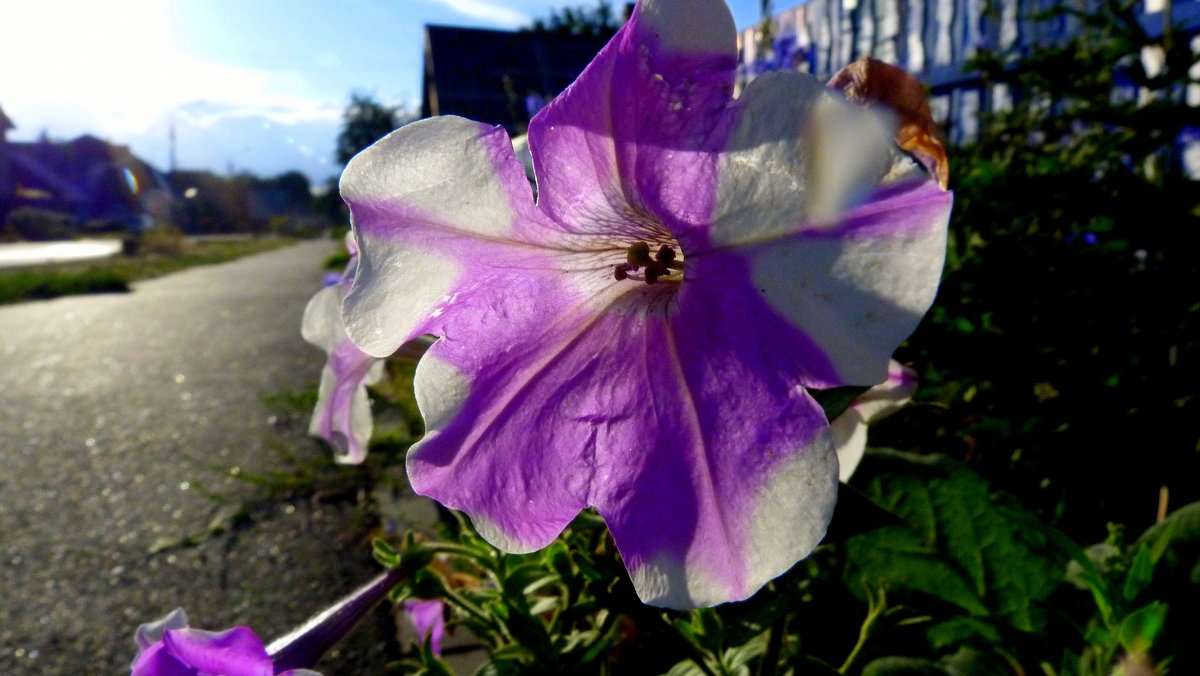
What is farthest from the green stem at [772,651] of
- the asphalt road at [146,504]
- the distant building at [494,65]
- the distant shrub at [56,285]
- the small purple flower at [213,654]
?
the distant shrub at [56,285]

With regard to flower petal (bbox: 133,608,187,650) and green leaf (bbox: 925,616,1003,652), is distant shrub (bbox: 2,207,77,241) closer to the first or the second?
flower petal (bbox: 133,608,187,650)

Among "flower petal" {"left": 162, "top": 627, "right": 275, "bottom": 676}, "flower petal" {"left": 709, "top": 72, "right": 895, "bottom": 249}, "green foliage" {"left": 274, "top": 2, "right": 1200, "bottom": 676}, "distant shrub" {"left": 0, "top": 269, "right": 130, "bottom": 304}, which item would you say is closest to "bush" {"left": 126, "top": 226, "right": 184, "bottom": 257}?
"distant shrub" {"left": 0, "top": 269, "right": 130, "bottom": 304}

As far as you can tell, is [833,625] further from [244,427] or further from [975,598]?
[244,427]

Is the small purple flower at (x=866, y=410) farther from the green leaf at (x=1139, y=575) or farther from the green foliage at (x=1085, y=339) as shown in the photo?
the green foliage at (x=1085, y=339)

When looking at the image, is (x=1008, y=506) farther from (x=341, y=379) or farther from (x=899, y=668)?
(x=341, y=379)

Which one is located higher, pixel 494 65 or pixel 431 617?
pixel 494 65

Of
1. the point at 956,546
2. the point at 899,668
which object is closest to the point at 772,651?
the point at 899,668
